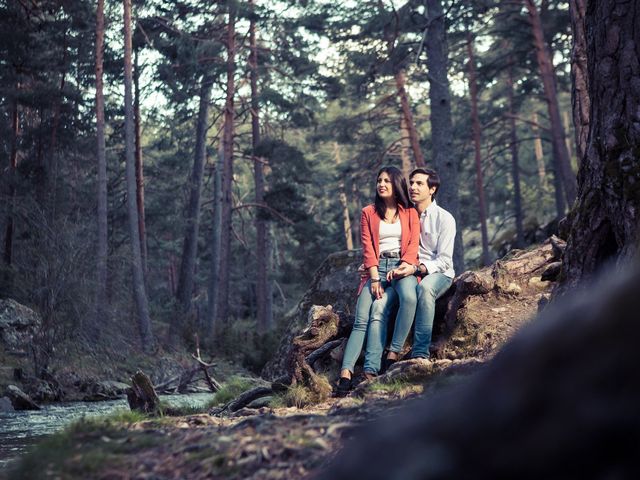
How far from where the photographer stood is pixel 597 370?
158cm

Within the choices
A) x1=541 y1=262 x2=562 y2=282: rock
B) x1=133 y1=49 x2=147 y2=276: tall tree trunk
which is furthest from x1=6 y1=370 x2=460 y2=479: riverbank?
x1=133 y1=49 x2=147 y2=276: tall tree trunk

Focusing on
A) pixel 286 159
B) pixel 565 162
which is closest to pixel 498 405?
pixel 565 162

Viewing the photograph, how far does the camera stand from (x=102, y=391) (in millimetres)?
16625

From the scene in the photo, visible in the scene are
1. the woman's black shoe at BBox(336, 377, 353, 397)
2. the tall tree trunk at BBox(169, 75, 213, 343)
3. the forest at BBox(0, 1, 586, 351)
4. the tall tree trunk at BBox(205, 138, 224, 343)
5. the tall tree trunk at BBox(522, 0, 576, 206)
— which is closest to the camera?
the woman's black shoe at BBox(336, 377, 353, 397)

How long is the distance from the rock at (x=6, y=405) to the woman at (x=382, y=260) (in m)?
8.13

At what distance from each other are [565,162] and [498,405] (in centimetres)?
2161

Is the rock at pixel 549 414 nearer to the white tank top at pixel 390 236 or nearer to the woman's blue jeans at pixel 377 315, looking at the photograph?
the woman's blue jeans at pixel 377 315

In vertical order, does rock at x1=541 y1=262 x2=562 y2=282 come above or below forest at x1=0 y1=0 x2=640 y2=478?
below

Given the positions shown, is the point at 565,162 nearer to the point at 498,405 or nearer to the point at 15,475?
the point at 15,475

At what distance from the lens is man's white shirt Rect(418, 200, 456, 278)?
302 inches

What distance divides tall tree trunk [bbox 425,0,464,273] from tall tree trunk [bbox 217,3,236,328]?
9088 mm

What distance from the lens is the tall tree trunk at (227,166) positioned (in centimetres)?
2728

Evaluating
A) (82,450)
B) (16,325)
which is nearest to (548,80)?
(16,325)

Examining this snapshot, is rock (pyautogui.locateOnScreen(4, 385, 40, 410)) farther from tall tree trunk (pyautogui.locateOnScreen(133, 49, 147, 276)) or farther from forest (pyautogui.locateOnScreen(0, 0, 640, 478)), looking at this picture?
tall tree trunk (pyautogui.locateOnScreen(133, 49, 147, 276))
